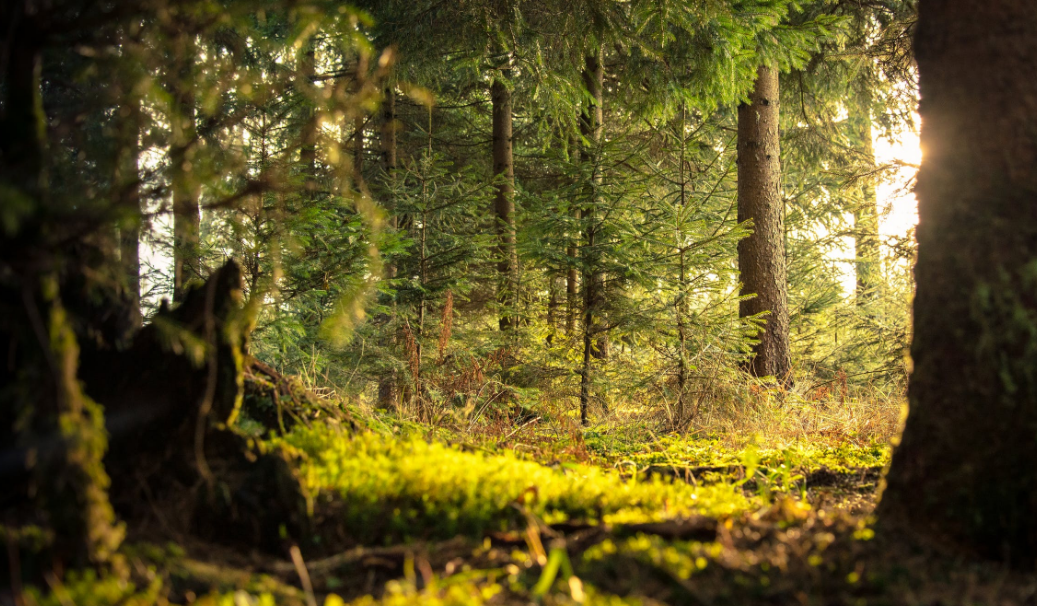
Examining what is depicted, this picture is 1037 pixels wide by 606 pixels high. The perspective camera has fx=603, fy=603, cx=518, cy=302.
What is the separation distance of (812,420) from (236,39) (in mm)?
7473

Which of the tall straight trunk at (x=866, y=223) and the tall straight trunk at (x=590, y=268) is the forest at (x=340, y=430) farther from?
the tall straight trunk at (x=866, y=223)

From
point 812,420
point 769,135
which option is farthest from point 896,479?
point 769,135

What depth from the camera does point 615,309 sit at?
25.3ft

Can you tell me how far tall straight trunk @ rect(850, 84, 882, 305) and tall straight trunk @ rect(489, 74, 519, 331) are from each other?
5.10 m

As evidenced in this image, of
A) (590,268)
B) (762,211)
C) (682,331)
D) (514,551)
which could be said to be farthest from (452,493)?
(762,211)

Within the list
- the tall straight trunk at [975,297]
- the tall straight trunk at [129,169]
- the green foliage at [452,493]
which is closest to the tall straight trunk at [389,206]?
the green foliage at [452,493]

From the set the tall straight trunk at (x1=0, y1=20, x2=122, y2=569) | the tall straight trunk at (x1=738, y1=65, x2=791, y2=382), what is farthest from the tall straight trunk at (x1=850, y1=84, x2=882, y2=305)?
the tall straight trunk at (x1=0, y1=20, x2=122, y2=569)

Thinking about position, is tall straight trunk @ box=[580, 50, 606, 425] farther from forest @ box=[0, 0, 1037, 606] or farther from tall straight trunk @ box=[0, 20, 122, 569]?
tall straight trunk @ box=[0, 20, 122, 569]

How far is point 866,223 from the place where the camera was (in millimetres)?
13961

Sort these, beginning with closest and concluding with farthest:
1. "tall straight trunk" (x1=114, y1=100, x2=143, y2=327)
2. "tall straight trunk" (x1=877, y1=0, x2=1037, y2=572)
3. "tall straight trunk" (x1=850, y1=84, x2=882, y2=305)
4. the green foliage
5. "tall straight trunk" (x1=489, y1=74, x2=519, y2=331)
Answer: "tall straight trunk" (x1=114, y1=100, x2=143, y2=327) → "tall straight trunk" (x1=877, y1=0, x2=1037, y2=572) → the green foliage → "tall straight trunk" (x1=850, y1=84, x2=882, y2=305) → "tall straight trunk" (x1=489, y1=74, x2=519, y2=331)

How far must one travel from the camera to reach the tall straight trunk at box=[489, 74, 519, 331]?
33.0 ft

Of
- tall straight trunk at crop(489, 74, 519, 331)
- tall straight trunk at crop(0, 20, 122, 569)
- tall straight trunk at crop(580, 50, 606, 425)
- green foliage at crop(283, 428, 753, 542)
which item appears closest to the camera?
tall straight trunk at crop(0, 20, 122, 569)

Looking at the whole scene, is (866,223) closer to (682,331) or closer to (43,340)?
(682,331)

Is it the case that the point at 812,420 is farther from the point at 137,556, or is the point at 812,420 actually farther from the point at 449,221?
the point at 449,221
